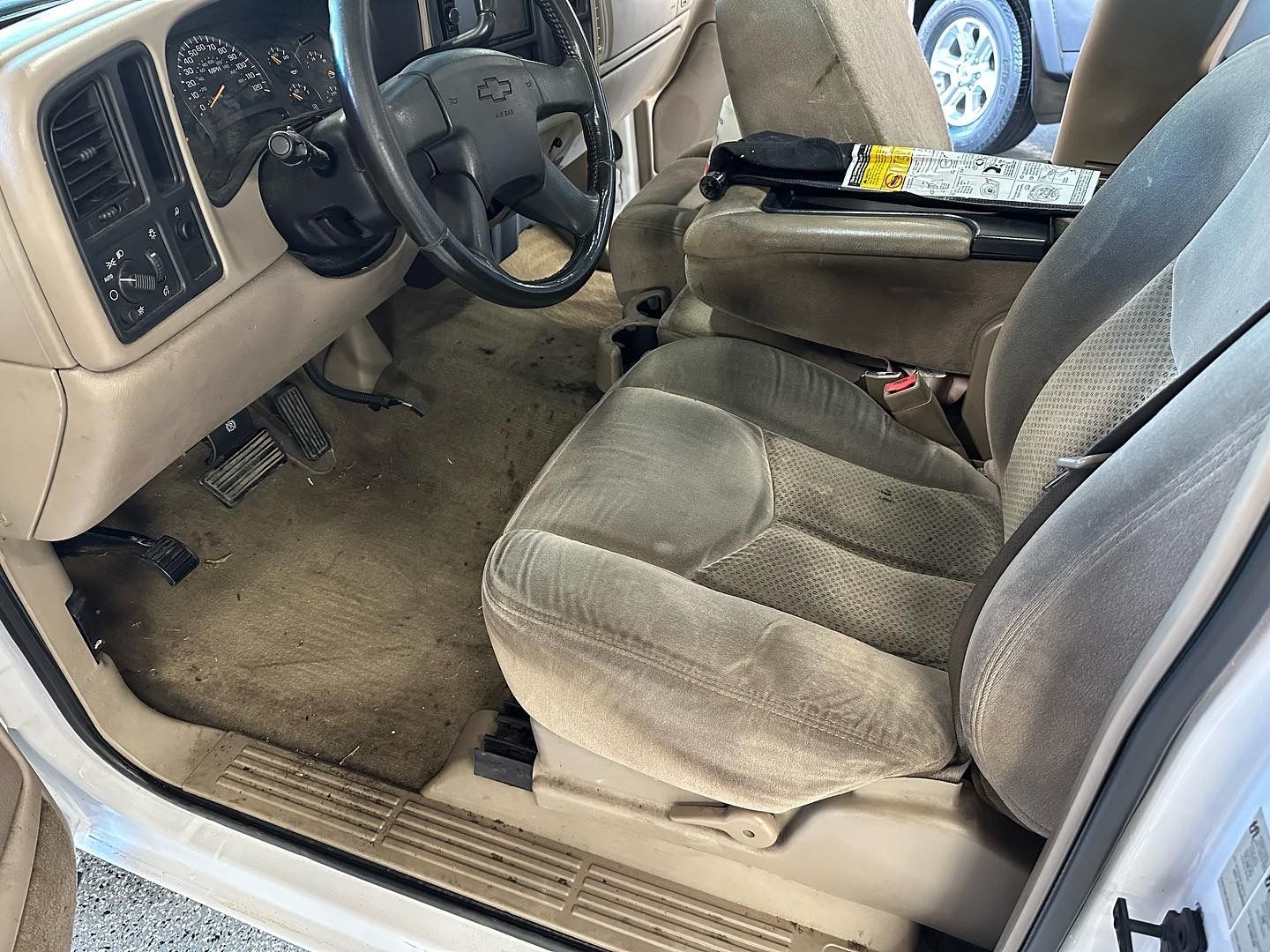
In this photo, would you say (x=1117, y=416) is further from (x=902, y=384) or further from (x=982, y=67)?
(x=982, y=67)

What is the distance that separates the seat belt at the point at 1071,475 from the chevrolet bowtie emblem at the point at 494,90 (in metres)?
0.76

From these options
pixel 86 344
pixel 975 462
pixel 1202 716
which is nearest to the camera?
pixel 1202 716

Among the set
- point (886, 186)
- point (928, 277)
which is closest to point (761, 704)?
point (928, 277)

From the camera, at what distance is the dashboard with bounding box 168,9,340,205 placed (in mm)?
1046

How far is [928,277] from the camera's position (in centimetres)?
121

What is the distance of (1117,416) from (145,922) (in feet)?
3.90

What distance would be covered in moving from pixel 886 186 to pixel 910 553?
1.76 feet

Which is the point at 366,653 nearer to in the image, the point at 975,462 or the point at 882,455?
the point at 882,455

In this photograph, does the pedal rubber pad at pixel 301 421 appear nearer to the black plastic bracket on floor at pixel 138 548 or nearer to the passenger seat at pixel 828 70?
the black plastic bracket on floor at pixel 138 548

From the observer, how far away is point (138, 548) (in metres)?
1.34

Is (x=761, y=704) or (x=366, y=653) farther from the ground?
(x=761, y=704)

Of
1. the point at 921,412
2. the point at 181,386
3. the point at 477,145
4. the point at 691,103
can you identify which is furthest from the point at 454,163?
the point at 691,103

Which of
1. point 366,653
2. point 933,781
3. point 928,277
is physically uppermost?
point 928,277

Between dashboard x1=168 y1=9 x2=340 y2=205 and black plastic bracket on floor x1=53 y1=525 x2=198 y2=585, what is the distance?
56cm
